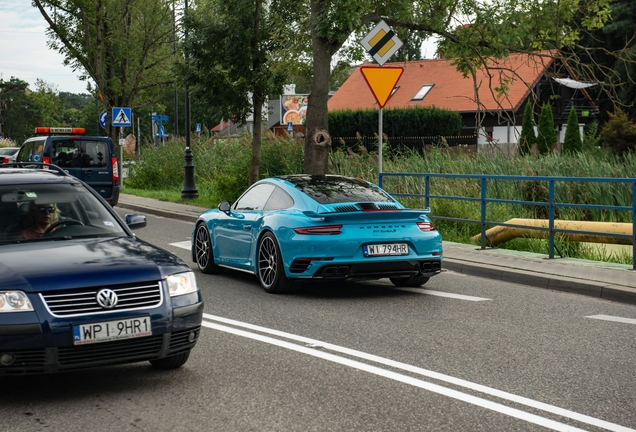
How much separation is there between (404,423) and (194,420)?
118cm

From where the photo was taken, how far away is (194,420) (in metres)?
5.48

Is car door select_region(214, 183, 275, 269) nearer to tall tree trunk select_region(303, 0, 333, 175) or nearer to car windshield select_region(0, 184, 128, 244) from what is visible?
car windshield select_region(0, 184, 128, 244)

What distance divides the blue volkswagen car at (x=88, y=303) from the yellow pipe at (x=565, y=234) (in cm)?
783

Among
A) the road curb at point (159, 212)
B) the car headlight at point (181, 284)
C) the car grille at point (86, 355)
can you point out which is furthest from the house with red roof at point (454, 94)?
the car grille at point (86, 355)

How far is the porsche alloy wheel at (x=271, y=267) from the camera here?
10512 millimetres

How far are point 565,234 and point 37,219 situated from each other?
8886 mm

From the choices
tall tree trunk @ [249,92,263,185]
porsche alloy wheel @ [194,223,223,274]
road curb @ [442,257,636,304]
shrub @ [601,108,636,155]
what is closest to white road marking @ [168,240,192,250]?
porsche alloy wheel @ [194,223,223,274]

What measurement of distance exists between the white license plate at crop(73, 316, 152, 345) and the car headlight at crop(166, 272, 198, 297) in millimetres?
313

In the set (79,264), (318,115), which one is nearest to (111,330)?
(79,264)

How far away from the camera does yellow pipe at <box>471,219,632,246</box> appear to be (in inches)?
508

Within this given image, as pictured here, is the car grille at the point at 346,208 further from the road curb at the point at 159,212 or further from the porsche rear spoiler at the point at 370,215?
the road curb at the point at 159,212

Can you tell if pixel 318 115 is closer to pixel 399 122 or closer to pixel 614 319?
pixel 614 319

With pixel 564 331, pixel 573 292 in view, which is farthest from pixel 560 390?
pixel 573 292

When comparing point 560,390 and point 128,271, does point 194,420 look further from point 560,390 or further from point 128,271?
point 560,390
